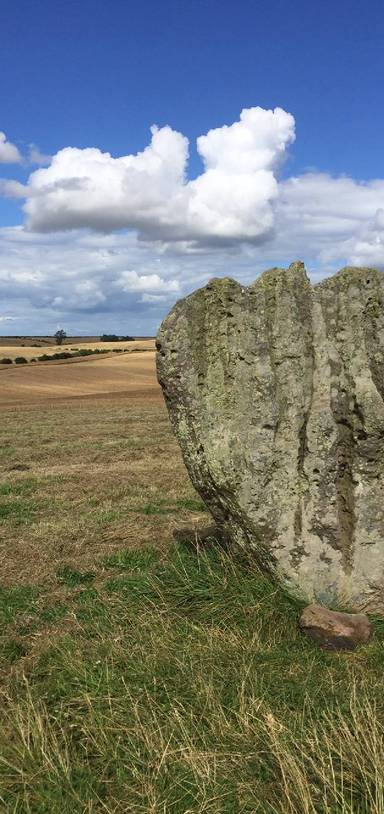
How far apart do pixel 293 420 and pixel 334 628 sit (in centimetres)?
216

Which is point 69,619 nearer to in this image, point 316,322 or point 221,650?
point 221,650

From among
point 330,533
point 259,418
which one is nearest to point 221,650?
point 330,533

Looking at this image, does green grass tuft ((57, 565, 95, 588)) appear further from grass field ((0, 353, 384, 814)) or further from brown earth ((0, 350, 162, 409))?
brown earth ((0, 350, 162, 409))

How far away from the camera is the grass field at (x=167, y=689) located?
13.2 ft

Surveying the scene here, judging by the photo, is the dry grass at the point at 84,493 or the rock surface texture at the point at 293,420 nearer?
the rock surface texture at the point at 293,420

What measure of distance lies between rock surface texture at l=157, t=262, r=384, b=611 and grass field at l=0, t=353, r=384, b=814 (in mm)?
521

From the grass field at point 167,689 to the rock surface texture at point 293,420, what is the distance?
521 millimetres

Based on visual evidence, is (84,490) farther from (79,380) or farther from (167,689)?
(79,380)

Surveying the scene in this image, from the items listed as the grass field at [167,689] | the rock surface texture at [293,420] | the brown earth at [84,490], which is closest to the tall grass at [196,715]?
the grass field at [167,689]

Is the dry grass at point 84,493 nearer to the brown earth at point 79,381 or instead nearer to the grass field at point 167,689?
the grass field at point 167,689

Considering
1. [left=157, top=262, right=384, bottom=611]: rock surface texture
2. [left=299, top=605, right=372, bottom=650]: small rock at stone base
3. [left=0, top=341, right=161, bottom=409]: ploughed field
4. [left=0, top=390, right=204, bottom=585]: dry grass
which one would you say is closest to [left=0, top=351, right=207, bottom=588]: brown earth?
[left=0, top=390, right=204, bottom=585]: dry grass

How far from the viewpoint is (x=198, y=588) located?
6.96 meters

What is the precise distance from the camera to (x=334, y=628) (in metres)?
6.11

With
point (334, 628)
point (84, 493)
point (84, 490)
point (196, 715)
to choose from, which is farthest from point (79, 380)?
point (196, 715)
